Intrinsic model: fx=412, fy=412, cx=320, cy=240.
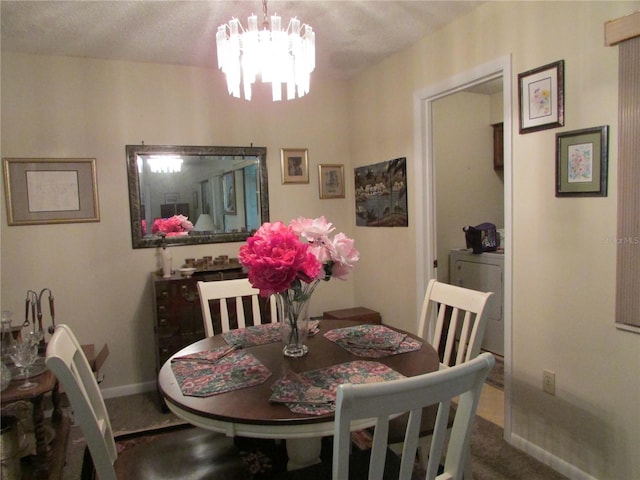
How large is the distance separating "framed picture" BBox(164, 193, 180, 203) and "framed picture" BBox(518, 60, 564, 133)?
246 centimetres

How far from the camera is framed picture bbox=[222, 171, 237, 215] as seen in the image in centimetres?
341

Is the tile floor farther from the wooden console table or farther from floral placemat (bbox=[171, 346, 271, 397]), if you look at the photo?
the wooden console table

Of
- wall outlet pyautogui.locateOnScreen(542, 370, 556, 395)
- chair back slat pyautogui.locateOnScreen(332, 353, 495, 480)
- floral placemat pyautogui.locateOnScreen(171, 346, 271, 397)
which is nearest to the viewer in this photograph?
chair back slat pyautogui.locateOnScreen(332, 353, 495, 480)

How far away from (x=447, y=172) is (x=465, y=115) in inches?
24.1

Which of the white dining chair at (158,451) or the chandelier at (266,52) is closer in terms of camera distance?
the white dining chair at (158,451)

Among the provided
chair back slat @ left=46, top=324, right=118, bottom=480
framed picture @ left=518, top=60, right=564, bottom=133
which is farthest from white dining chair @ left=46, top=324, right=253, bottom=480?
framed picture @ left=518, top=60, right=564, bottom=133

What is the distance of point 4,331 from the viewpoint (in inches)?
78.8

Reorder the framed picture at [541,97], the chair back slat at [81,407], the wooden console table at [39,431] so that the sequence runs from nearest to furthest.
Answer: the chair back slat at [81,407]
the wooden console table at [39,431]
the framed picture at [541,97]

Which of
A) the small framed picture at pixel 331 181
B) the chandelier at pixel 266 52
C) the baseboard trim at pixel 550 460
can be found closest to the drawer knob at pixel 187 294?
the small framed picture at pixel 331 181

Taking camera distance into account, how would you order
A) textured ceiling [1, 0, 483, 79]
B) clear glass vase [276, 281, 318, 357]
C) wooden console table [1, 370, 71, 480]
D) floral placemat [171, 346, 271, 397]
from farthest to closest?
1. textured ceiling [1, 0, 483, 79]
2. wooden console table [1, 370, 71, 480]
3. clear glass vase [276, 281, 318, 357]
4. floral placemat [171, 346, 271, 397]

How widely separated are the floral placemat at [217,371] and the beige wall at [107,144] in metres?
1.86

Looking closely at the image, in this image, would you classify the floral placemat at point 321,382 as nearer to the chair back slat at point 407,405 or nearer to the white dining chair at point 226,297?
the chair back slat at point 407,405

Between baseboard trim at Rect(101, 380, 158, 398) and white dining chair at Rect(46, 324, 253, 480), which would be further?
baseboard trim at Rect(101, 380, 158, 398)

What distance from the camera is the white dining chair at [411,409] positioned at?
826 millimetres
